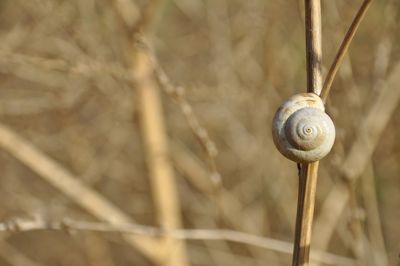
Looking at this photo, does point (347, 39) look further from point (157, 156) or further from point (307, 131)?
point (157, 156)

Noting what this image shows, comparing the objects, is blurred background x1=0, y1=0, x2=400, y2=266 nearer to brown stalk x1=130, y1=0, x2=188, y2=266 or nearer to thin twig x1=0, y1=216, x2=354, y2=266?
brown stalk x1=130, y1=0, x2=188, y2=266

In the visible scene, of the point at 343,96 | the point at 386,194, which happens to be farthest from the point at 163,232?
the point at 386,194

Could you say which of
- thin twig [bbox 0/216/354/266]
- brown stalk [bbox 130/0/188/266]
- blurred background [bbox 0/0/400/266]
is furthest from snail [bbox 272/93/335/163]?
brown stalk [bbox 130/0/188/266]

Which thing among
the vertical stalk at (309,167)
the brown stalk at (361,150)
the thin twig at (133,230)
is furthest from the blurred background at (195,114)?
the vertical stalk at (309,167)

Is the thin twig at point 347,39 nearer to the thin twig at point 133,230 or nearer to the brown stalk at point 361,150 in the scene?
the thin twig at point 133,230

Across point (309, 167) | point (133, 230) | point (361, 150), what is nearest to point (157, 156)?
point (361, 150)

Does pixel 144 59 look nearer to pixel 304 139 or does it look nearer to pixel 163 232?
pixel 163 232
